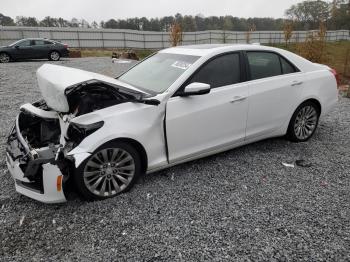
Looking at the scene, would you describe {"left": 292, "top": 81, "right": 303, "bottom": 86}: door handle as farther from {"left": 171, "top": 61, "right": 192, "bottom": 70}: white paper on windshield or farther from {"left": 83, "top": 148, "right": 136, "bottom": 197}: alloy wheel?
{"left": 83, "top": 148, "right": 136, "bottom": 197}: alloy wheel

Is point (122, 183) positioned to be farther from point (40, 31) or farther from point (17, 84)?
point (40, 31)

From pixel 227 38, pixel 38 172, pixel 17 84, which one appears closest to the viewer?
pixel 38 172

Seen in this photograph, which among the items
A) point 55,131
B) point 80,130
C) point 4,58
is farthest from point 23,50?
point 80,130

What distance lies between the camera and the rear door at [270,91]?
14.2 ft

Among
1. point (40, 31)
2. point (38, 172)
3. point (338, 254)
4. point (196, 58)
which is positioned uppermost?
point (40, 31)

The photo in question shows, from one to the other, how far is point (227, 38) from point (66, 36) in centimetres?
1844

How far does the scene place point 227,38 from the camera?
3703 centimetres

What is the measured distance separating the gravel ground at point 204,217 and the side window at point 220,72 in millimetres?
1135

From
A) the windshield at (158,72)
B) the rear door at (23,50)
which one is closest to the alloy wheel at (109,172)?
the windshield at (158,72)

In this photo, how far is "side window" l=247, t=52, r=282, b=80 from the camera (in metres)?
4.38

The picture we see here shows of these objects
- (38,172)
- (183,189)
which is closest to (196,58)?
(183,189)

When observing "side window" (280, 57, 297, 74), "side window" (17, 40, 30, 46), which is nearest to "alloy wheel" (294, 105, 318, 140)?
"side window" (280, 57, 297, 74)

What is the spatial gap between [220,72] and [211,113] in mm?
606

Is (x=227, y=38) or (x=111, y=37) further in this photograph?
(x=227, y=38)
